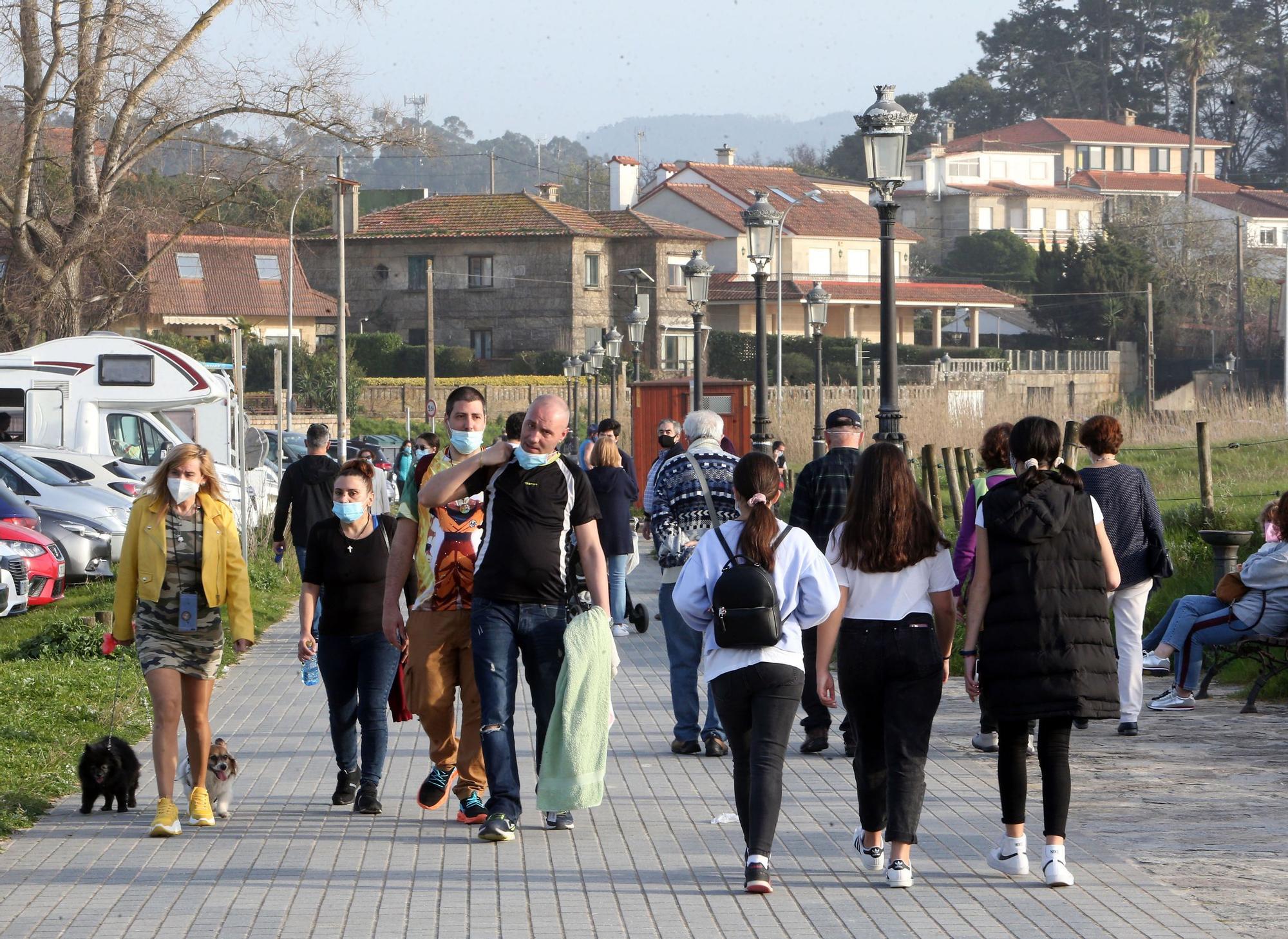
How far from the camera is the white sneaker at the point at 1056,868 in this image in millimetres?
6520

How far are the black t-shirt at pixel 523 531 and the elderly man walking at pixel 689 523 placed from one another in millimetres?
2066

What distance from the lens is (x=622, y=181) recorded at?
86.9m

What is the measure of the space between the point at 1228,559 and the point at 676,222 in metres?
71.7

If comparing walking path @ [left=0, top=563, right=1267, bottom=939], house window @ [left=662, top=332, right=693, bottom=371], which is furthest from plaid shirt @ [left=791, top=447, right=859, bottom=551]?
house window @ [left=662, top=332, right=693, bottom=371]

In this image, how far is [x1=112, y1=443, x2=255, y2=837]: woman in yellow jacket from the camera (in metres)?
7.66

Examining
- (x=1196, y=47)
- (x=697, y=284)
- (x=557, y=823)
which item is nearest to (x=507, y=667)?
(x=557, y=823)

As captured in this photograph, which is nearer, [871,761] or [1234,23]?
[871,761]

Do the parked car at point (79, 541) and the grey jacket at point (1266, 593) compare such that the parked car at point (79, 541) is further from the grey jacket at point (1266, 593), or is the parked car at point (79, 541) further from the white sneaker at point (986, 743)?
the grey jacket at point (1266, 593)

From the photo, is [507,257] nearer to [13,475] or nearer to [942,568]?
[13,475]

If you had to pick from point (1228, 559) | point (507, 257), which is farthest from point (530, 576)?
point (507, 257)

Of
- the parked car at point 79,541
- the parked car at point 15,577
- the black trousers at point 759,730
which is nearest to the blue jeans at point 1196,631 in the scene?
the black trousers at point 759,730

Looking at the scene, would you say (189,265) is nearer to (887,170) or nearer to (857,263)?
(857,263)

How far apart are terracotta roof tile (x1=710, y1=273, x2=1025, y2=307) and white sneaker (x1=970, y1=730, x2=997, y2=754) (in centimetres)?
6477

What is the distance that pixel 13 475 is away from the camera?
20422 millimetres
